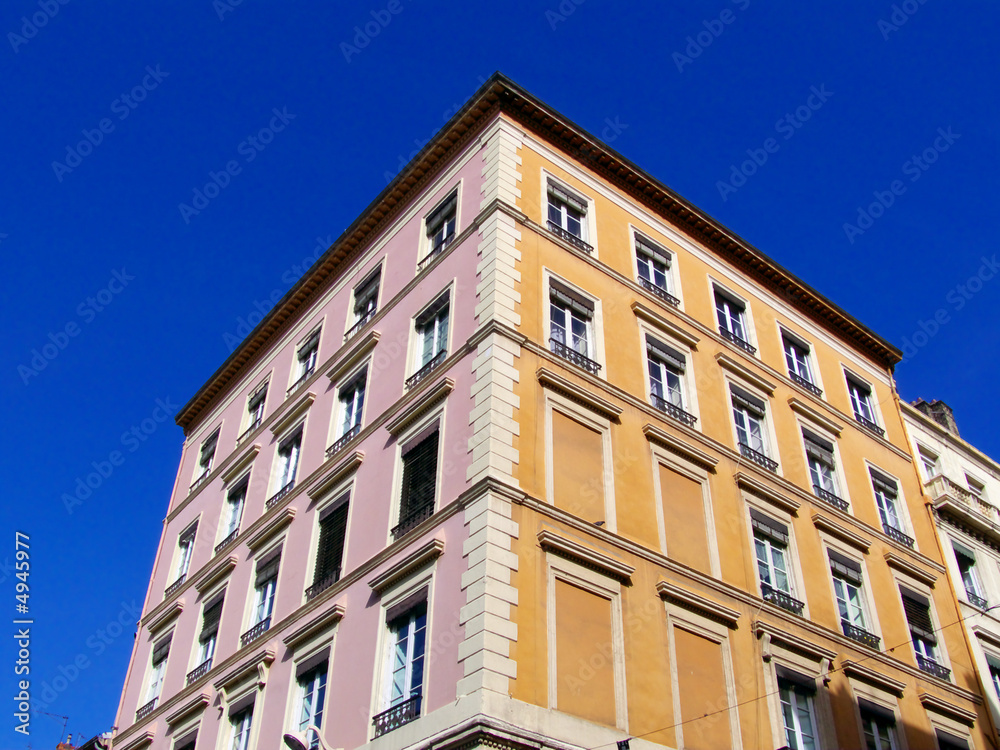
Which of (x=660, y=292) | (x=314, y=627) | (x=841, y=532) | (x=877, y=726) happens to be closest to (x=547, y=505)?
(x=314, y=627)

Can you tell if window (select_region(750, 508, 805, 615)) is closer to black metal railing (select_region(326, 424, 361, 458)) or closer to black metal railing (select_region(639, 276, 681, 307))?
black metal railing (select_region(639, 276, 681, 307))

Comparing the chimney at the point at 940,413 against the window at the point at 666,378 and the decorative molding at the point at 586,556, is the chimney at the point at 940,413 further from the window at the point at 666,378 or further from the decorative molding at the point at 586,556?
the decorative molding at the point at 586,556

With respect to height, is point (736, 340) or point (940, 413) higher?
point (940, 413)

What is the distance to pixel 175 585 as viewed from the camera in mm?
28828

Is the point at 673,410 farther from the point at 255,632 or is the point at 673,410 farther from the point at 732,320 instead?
the point at 255,632

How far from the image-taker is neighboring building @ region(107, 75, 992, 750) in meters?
16.9

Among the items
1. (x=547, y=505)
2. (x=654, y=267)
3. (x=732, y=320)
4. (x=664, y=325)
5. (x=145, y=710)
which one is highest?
(x=654, y=267)

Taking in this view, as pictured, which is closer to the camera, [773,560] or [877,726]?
[877,726]

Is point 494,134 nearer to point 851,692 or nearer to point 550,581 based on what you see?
point 550,581

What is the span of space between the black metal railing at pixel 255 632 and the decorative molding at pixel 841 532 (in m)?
13.5

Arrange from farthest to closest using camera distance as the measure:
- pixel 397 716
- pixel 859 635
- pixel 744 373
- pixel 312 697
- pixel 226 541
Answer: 1. pixel 226 541
2. pixel 744 373
3. pixel 859 635
4. pixel 312 697
5. pixel 397 716

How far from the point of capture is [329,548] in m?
21.5

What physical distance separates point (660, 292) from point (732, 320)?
337 centimetres

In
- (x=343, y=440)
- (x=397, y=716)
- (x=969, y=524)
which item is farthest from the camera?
(x=969, y=524)
